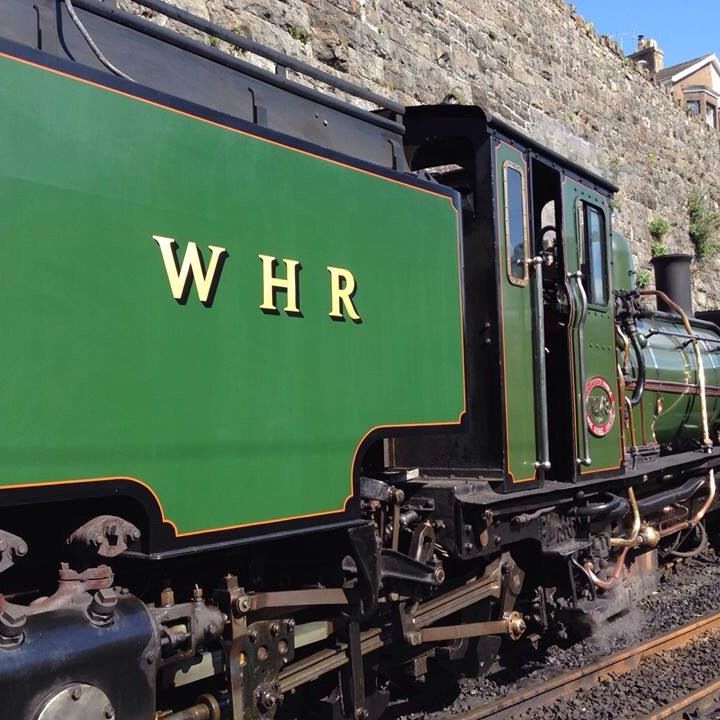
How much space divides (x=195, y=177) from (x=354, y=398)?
0.98m

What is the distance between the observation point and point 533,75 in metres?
12.8

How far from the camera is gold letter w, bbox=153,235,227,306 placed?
7.77 ft

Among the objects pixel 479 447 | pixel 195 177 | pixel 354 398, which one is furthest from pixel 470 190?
pixel 195 177

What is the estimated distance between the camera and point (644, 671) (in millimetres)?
4977

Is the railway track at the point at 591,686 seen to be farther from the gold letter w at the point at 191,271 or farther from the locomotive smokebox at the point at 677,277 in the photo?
the locomotive smokebox at the point at 677,277

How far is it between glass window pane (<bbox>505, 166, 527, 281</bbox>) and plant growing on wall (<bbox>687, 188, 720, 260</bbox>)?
14.4m

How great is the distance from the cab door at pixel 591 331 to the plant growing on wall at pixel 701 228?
13.4 m

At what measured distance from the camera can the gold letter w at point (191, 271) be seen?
2369 millimetres

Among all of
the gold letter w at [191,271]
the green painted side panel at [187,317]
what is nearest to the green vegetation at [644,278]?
the green painted side panel at [187,317]

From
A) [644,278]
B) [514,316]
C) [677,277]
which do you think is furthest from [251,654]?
[644,278]

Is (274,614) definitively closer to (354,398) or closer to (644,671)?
(354,398)

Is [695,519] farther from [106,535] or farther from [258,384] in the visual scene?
[106,535]

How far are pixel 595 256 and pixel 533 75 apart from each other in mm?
8706

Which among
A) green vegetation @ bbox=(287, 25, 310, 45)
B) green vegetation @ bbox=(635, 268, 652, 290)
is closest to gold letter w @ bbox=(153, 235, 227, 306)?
green vegetation @ bbox=(287, 25, 310, 45)
